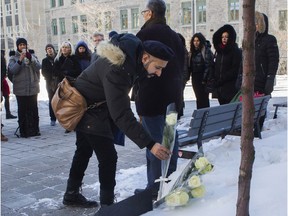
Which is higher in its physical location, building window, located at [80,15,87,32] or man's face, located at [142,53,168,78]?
building window, located at [80,15,87,32]

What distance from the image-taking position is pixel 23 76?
25.6 feet

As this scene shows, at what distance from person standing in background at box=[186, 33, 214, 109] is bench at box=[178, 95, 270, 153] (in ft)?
6.13

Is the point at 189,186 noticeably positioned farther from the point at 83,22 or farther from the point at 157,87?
the point at 83,22

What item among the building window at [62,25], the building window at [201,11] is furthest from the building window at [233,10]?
the building window at [62,25]

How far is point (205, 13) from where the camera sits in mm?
36094

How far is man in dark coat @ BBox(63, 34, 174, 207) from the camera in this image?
→ 300 centimetres

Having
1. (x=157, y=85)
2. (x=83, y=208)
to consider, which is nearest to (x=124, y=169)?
(x=83, y=208)

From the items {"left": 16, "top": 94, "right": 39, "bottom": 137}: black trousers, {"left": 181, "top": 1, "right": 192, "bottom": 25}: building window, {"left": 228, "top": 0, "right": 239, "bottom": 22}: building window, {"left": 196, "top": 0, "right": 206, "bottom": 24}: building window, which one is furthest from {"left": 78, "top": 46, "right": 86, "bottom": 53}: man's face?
{"left": 181, "top": 1, "right": 192, "bottom": 25}: building window

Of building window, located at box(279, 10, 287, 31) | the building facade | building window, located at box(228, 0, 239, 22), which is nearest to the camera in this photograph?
building window, located at box(279, 10, 287, 31)

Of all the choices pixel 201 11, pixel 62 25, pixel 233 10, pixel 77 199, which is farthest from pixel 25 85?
pixel 62 25

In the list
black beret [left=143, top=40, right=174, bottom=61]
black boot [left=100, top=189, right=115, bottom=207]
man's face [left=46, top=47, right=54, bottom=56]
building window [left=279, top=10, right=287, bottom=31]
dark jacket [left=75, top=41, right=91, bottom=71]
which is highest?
building window [left=279, top=10, right=287, bottom=31]

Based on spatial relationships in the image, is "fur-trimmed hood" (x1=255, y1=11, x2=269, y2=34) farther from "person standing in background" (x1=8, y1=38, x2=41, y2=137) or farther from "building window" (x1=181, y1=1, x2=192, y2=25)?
"building window" (x1=181, y1=1, x2=192, y2=25)

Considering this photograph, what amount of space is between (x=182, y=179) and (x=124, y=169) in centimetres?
226

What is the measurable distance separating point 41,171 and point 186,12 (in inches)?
1314
